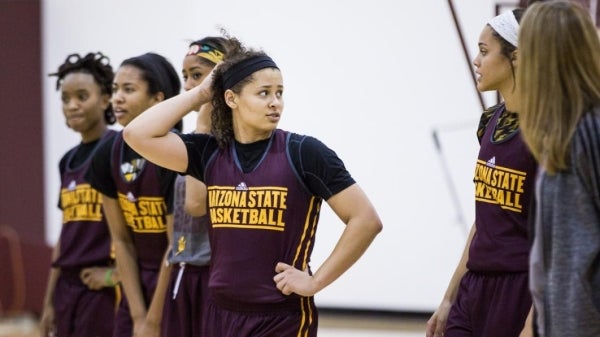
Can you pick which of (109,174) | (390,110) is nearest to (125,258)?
(109,174)

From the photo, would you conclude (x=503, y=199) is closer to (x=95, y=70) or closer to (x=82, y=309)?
(x=82, y=309)

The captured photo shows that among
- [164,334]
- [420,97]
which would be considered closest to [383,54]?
[420,97]

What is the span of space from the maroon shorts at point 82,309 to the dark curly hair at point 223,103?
56.9 inches

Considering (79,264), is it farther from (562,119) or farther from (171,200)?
(562,119)

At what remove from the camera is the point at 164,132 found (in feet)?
11.5

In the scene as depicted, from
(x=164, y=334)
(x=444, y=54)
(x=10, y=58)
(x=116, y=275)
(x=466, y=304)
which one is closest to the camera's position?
(x=466, y=304)

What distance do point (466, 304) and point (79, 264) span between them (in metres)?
2.03

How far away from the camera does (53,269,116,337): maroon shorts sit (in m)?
4.65

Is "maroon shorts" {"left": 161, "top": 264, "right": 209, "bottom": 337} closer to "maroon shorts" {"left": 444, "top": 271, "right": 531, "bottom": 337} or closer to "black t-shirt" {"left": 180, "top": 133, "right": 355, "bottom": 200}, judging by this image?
"black t-shirt" {"left": 180, "top": 133, "right": 355, "bottom": 200}

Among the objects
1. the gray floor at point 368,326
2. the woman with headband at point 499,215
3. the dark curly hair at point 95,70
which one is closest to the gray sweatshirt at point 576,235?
the woman with headband at point 499,215

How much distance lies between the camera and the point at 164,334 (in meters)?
3.98

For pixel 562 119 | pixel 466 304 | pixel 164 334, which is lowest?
pixel 164 334

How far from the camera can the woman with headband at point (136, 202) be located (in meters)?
4.21

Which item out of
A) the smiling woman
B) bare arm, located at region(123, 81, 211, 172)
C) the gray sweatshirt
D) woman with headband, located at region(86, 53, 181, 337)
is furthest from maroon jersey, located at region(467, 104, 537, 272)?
the smiling woman
